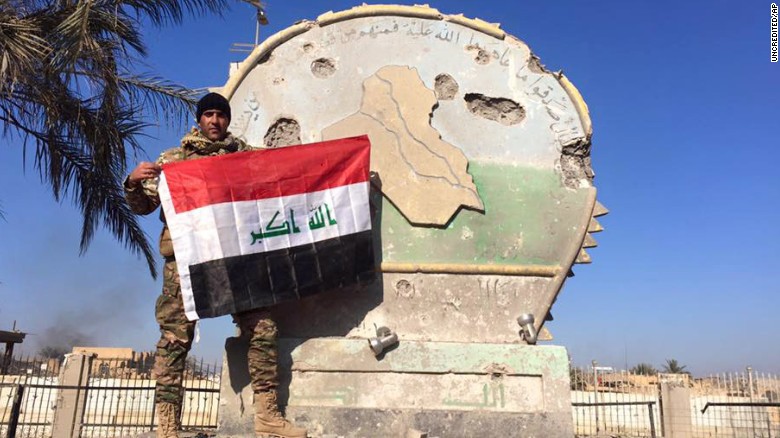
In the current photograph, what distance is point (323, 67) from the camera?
4207mm

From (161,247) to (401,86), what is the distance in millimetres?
2014

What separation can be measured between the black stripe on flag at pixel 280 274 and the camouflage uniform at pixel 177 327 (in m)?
0.12

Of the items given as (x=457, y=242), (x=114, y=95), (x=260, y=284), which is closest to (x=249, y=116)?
(x=260, y=284)

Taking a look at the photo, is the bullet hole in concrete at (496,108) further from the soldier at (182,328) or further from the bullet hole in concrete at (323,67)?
the soldier at (182,328)

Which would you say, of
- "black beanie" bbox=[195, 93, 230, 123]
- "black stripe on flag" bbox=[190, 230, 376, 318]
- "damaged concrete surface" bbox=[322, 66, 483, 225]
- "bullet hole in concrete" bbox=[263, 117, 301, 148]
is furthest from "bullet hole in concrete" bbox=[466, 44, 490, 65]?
"black beanie" bbox=[195, 93, 230, 123]

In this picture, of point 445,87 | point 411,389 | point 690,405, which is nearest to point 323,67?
point 445,87

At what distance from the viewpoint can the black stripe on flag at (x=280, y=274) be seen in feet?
10.7

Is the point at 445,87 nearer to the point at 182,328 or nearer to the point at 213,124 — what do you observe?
the point at 213,124

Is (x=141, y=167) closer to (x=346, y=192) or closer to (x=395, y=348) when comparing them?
(x=346, y=192)

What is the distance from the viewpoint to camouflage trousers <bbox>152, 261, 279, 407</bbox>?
3.13m

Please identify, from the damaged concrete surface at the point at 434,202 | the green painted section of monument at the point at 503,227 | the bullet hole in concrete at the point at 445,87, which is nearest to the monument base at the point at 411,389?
the damaged concrete surface at the point at 434,202

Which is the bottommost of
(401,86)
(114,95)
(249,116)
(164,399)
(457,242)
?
(164,399)

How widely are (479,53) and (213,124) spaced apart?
2.07m

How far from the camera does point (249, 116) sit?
4051 millimetres
